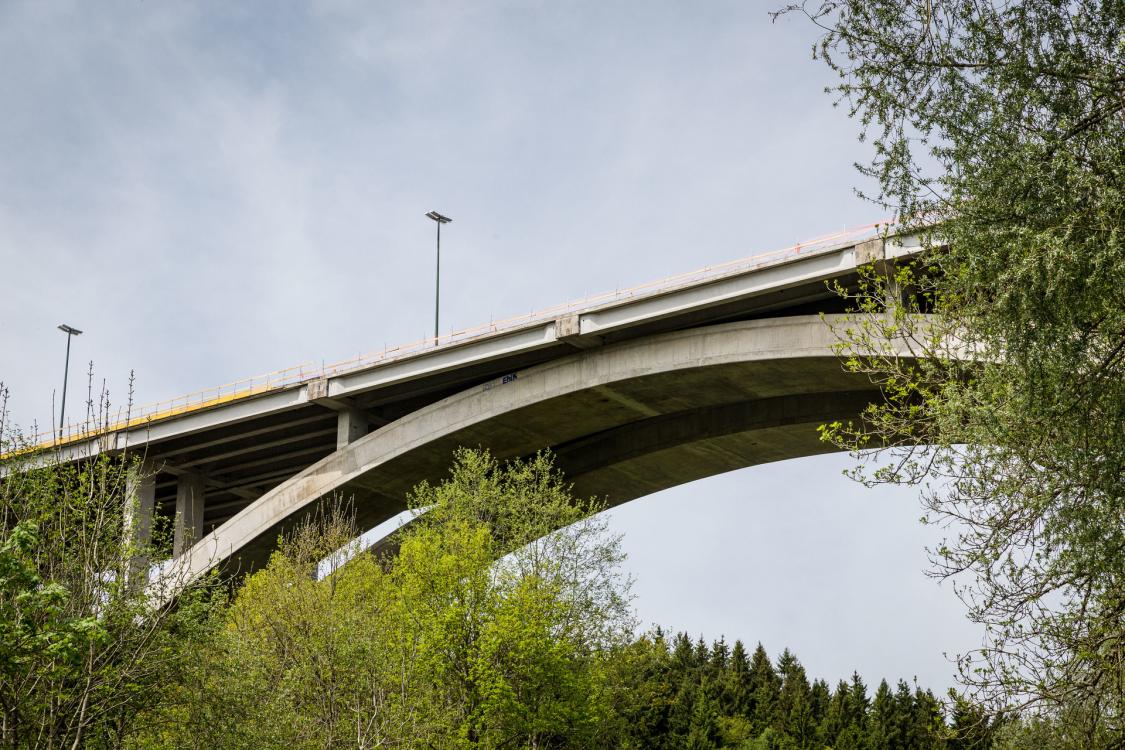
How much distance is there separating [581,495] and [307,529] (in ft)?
33.6

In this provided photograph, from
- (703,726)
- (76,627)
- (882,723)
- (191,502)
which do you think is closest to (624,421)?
(191,502)

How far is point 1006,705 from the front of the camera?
1562 cm

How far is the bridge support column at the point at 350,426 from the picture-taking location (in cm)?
4347

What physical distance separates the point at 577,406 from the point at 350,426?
8.97 metres

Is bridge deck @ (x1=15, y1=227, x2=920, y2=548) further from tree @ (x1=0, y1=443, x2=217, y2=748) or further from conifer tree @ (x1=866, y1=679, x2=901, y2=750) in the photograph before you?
conifer tree @ (x1=866, y1=679, x2=901, y2=750)

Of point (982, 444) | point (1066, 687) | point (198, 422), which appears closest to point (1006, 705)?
point (1066, 687)

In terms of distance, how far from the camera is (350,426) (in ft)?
144

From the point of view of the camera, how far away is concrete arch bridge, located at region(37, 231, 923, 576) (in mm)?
34438

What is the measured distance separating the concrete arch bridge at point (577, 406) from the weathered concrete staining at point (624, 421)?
6 cm

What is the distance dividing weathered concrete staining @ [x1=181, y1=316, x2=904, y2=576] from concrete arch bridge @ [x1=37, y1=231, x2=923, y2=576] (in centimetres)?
6

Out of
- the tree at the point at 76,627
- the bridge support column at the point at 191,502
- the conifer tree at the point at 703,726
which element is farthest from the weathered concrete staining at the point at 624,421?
→ the conifer tree at the point at 703,726

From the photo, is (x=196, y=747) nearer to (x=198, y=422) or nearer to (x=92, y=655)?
(x=92, y=655)

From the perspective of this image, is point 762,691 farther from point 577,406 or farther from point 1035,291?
point 1035,291

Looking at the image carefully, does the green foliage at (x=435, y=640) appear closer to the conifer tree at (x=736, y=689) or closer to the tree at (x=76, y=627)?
the tree at (x=76, y=627)
